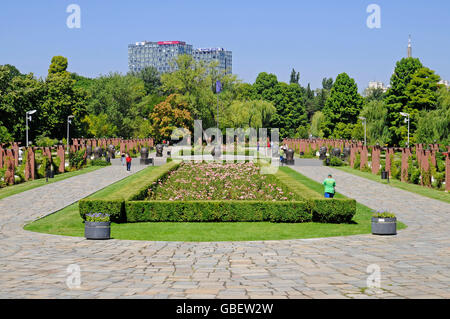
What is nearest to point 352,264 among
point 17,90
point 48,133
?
point 17,90

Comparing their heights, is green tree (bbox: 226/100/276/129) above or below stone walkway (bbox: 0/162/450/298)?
above

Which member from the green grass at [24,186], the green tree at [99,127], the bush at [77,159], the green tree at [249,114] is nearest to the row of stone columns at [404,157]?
the green tree at [249,114]

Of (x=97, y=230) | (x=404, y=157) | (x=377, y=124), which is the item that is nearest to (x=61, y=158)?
(x=404, y=157)

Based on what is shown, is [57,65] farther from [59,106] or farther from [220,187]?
[220,187]

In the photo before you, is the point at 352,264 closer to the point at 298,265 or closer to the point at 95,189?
the point at 298,265

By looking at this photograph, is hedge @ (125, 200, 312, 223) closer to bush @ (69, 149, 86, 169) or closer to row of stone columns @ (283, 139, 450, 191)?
row of stone columns @ (283, 139, 450, 191)

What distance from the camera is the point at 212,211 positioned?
1752 cm

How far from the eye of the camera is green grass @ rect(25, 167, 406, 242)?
49.4 feet

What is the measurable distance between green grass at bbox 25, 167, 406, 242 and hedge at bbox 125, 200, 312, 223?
0.33 m

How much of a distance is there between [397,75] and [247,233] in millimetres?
52402

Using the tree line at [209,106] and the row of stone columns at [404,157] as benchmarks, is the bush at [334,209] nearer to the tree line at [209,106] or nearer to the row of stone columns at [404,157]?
the row of stone columns at [404,157]

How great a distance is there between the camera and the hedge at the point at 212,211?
17.5 metres

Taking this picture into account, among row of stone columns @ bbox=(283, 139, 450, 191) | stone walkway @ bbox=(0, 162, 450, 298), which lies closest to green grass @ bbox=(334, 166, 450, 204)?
row of stone columns @ bbox=(283, 139, 450, 191)
